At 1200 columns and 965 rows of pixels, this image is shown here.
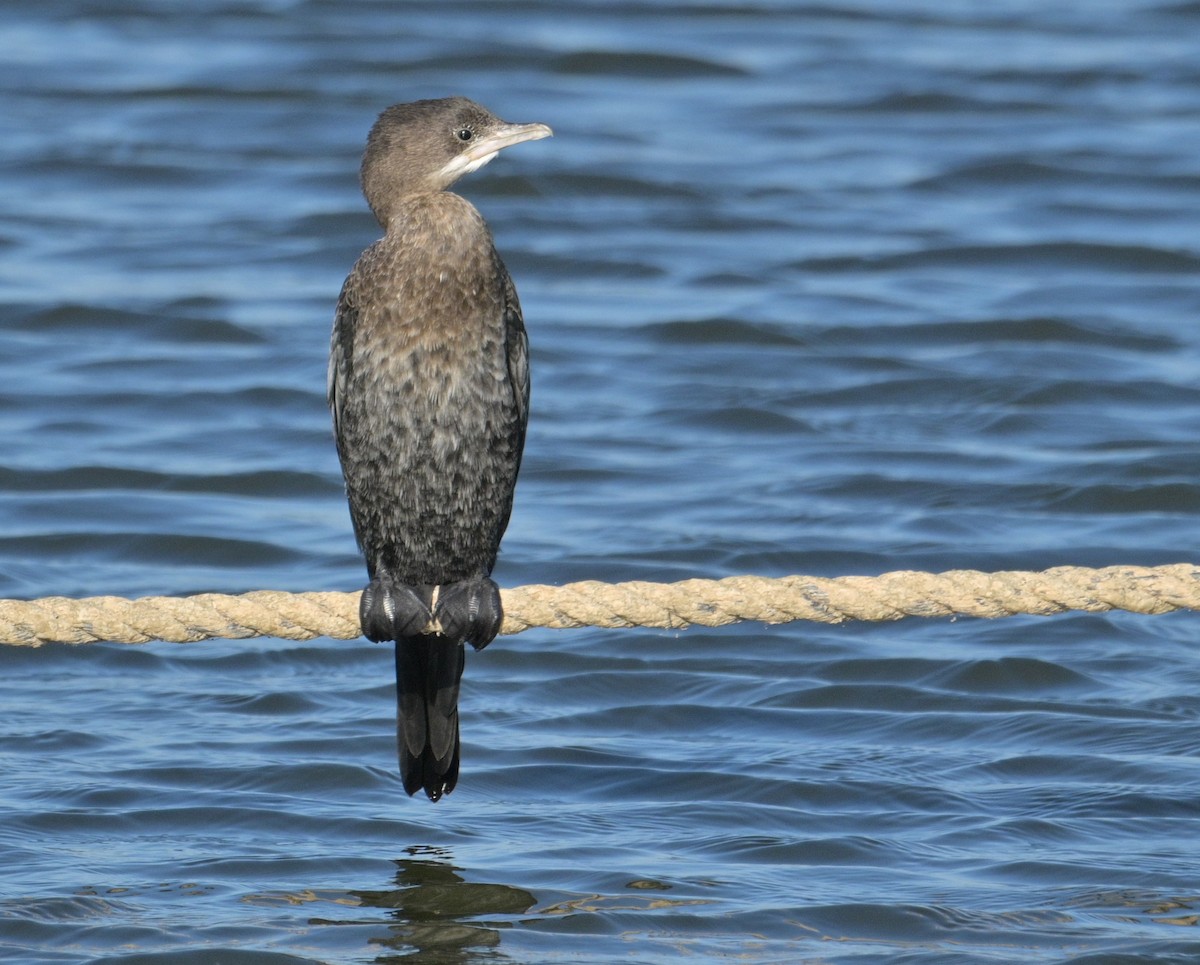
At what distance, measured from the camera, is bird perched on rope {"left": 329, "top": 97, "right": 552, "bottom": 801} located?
5.02m

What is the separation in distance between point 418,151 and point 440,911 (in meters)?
1.93

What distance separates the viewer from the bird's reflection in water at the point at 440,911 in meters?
4.94

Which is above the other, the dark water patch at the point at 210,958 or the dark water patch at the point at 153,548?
the dark water patch at the point at 153,548

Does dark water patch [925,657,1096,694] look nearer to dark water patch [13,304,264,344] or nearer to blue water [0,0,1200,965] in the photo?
blue water [0,0,1200,965]

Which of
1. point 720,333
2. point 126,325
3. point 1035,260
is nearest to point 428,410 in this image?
point 720,333

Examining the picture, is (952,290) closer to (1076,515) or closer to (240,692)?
(1076,515)

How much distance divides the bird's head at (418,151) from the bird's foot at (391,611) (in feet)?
3.19

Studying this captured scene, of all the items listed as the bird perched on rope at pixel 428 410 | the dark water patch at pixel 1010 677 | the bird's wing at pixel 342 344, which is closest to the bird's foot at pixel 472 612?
the bird perched on rope at pixel 428 410

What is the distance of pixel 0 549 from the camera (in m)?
8.37

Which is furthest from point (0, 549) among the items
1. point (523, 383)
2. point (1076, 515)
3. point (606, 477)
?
point (1076, 515)

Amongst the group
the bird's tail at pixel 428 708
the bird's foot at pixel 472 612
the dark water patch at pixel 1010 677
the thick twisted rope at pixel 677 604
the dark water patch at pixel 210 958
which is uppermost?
the thick twisted rope at pixel 677 604

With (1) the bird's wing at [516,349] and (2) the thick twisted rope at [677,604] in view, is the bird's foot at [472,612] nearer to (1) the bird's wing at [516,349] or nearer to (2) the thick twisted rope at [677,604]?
(2) the thick twisted rope at [677,604]

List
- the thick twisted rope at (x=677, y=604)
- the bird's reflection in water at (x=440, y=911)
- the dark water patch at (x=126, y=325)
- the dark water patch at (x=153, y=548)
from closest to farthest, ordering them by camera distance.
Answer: the thick twisted rope at (x=677, y=604)
the bird's reflection in water at (x=440, y=911)
the dark water patch at (x=153, y=548)
the dark water patch at (x=126, y=325)

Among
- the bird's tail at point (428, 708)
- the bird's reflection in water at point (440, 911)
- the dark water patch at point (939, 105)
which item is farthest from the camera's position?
the dark water patch at point (939, 105)
